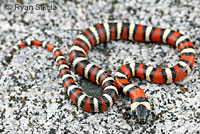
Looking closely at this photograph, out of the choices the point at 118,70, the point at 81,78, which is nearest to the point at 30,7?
the point at 81,78

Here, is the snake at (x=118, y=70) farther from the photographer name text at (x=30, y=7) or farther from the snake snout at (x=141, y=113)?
the photographer name text at (x=30, y=7)

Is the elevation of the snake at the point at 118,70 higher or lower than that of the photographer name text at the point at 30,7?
lower

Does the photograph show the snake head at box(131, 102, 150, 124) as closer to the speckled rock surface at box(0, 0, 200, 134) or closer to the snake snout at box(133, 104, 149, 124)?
the snake snout at box(133, 104, 149, 124)

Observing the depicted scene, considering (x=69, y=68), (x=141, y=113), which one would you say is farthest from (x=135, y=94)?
(x=69, y=68)

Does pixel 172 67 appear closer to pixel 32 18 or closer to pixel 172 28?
pixel 172 28

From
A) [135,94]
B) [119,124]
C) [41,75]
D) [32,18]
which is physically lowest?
[119,124]

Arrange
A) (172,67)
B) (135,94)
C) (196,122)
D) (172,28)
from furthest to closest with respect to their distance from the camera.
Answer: (172,28)
(172,67)
(135,94)
(196,122)

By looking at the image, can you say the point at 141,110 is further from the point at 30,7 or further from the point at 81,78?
the point at 30,7

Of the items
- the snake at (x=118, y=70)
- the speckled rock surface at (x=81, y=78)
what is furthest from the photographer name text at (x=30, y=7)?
the snake at (x=118, y=70)
